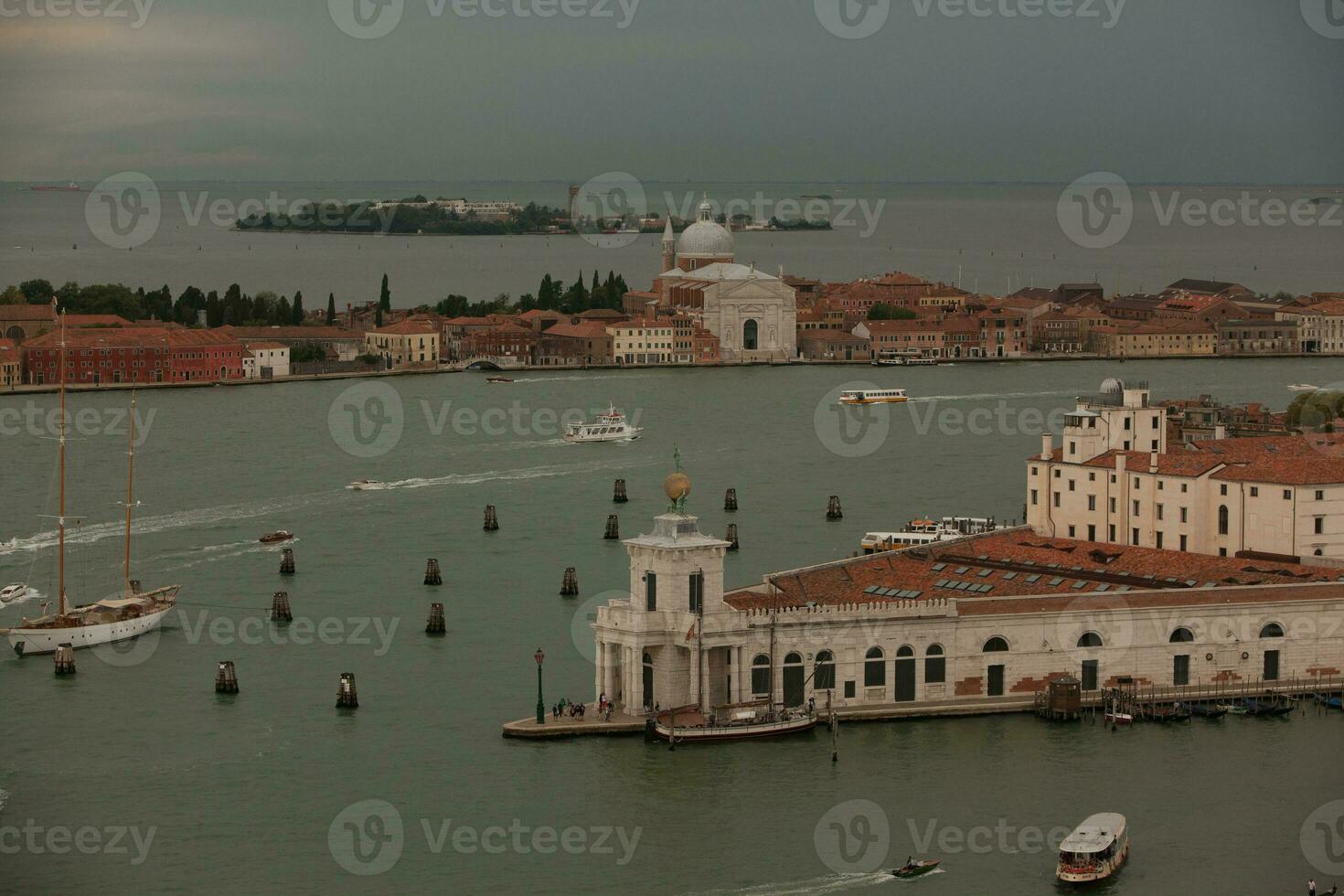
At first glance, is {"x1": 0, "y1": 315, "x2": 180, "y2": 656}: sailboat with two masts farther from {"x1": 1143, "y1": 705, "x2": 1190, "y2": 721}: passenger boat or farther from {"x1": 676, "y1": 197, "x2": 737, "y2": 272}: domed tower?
{"x1": 676, "y1": 197, "x2": 737, "y2": 272}: domed tower

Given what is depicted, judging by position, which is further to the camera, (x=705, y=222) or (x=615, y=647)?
(x=705, y=222)

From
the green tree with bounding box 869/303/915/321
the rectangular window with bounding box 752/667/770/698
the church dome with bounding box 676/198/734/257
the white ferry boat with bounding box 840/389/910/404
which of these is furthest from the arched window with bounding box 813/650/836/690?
the church dome with bounding box 676/198/734/257

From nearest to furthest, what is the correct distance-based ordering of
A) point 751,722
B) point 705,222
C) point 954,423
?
point 751,722, point 954,423, point 705,222

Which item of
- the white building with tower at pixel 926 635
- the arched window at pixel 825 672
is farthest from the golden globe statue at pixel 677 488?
the arched window at pixel 825 672

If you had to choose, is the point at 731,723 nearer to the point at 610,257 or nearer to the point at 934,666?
the point at 934,666

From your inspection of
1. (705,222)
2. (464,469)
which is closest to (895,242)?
(705,222)

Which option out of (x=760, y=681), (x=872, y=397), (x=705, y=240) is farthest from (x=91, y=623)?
(x=705, y=240)

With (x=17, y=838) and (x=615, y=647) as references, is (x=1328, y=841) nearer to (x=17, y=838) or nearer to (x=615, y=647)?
(x=615, y=647)
